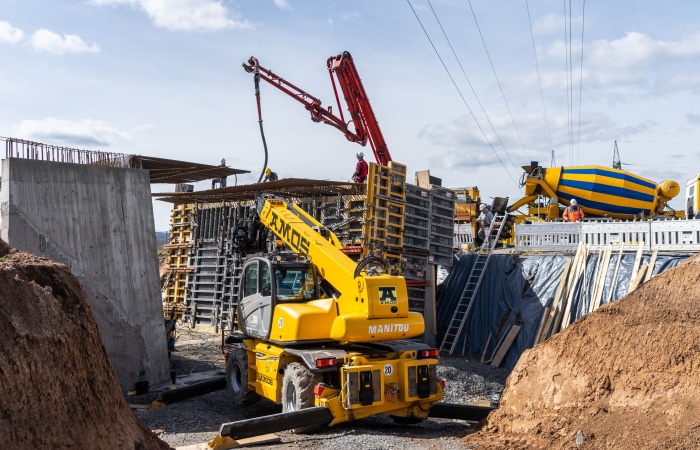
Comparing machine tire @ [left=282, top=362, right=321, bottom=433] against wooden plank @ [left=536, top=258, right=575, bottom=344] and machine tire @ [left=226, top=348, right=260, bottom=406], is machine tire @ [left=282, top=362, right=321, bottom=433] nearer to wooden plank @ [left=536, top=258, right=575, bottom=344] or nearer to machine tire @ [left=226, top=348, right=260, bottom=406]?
machine tire @ [left=226, top=348, right=260, bottom=406]

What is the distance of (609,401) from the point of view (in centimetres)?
767

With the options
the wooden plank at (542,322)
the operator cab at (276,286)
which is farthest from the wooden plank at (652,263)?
the operator cab at (276,286)

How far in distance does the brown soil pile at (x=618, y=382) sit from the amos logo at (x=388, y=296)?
1.96 m

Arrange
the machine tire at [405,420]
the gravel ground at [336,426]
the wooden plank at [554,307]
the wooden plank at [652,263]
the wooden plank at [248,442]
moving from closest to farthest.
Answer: the wooden plank at [248,442] < the gravel ground at [336,426] < the machine tire at [405,420] < the wooden plank at [652,263] < the wooden plank at [554,307]

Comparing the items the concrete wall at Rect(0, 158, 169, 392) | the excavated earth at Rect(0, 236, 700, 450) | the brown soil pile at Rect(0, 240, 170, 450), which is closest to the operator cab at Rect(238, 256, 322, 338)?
the excavated earth at Rect(0, 236, 700, 450)

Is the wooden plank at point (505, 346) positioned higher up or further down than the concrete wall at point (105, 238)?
further down

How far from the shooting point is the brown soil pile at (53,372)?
4730mm

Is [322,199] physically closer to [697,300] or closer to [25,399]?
[697,300]

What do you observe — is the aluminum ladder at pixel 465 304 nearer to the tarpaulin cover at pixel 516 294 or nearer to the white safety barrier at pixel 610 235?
the tarpaulin cover at pixel 516 294

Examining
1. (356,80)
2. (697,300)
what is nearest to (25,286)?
(697,300)

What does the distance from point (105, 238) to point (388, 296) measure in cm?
559

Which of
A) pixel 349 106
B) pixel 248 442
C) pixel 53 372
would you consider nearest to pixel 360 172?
pixel 349 106

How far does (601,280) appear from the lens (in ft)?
45.9

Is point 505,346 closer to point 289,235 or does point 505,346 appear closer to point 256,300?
point 289,235
